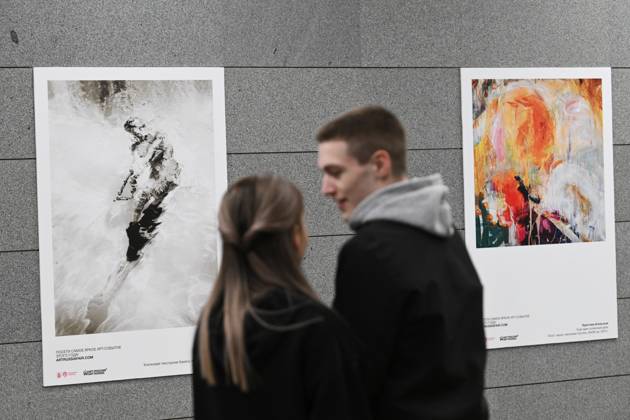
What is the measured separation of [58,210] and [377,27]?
1.79 m

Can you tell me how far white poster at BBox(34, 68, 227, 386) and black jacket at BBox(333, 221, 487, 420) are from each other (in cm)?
208

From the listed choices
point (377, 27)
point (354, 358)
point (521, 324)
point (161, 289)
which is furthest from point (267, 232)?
point (521, 324)

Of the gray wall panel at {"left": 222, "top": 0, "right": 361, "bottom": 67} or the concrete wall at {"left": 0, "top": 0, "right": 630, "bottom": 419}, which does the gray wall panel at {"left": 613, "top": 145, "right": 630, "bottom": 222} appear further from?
the gray wall panel at {"left": 222, "top": 0, "right": 361, "bottom": 67}

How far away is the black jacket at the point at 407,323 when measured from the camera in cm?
184

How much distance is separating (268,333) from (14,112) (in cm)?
247

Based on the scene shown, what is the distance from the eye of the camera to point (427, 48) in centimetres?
421

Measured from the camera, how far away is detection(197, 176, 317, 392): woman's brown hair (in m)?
1.77

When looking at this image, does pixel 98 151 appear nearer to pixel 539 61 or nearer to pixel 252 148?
pixel 252 148

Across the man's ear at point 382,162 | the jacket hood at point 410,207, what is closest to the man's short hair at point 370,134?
the man's ear at point 382,162

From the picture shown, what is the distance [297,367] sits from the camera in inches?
66.9

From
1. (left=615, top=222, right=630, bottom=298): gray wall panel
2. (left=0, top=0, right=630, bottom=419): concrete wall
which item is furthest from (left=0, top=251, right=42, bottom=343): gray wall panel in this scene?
(left=615, top=222, right=630, bottom=298): gray wall panel

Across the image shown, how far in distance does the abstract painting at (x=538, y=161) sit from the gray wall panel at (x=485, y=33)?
0.14 metres

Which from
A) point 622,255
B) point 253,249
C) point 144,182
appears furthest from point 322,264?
point 253,249

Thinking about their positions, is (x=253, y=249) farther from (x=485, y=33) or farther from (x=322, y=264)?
(x=485, y=33)
